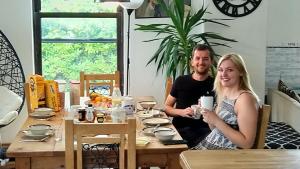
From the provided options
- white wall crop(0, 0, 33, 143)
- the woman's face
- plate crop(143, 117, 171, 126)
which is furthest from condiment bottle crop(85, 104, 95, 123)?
white wall crop(0, 0, 33, 143)

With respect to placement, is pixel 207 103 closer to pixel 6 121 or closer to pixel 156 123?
pixel 156 123

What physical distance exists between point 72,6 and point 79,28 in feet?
0.77

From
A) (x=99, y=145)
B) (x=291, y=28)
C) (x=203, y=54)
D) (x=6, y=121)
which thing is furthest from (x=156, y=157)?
(x=291, y=28)

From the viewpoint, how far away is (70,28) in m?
4.49

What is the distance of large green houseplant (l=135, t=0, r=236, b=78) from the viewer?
13.1 feet

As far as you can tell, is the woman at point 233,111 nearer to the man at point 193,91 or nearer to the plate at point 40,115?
the man at point 193,91

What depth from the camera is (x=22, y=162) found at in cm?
224

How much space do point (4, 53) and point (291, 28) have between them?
9.87 feet

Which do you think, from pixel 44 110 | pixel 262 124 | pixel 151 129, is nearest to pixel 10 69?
pixel 44 110

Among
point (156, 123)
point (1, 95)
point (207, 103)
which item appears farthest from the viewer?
point (1, 95)

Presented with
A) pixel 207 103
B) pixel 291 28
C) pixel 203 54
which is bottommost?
pixel 207 103

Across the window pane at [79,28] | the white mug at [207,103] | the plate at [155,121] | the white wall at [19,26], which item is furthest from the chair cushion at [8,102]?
the white mug at [207,103]

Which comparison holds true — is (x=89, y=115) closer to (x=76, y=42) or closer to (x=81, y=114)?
(x=81, y=114)

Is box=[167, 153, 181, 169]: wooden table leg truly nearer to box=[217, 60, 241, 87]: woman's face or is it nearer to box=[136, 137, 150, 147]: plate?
box=[136, 137, 150, 147]: plate
